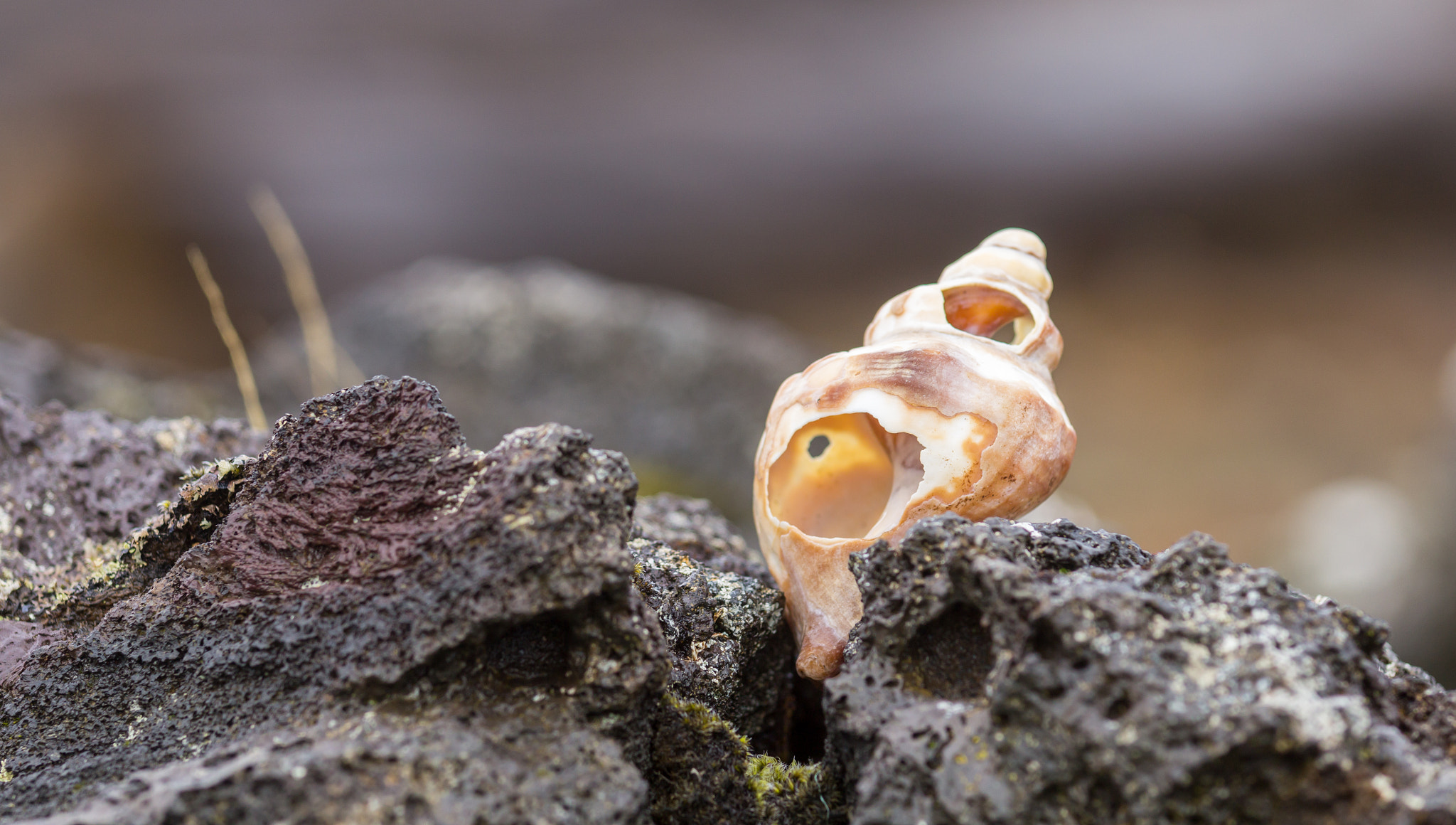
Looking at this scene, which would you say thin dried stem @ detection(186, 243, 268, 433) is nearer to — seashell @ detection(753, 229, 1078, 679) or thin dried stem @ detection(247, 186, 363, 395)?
thin dried stem @ detection(247, 186, 363, 395)

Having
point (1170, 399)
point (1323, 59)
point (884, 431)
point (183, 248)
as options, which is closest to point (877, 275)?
point (1170, 399)

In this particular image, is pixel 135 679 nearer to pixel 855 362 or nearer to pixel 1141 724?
pixel 855 362

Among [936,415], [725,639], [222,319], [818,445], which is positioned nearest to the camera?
[936,415]

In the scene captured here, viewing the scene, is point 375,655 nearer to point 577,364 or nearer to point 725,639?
point 725,639

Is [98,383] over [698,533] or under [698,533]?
over

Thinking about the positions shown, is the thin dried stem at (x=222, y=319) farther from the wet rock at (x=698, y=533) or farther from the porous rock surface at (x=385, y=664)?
the wet rock at (x=698, y=533)

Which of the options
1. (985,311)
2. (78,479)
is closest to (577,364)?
(78,479)
